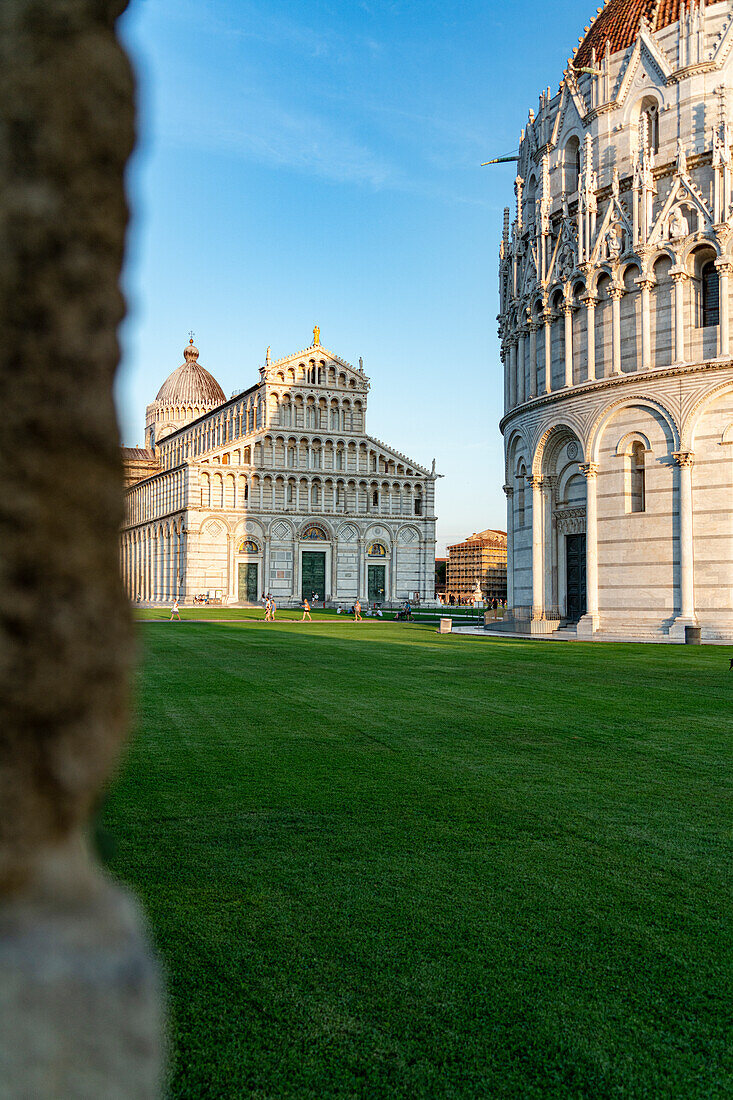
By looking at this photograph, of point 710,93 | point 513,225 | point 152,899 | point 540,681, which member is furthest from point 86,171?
point 513,225

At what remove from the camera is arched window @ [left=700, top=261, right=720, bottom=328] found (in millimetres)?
27859

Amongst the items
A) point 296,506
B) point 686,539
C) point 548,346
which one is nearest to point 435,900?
point 686,539

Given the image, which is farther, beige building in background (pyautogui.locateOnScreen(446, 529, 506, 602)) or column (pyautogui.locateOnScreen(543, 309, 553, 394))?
beige building in background (pyautogui.locateOnScreen(446, 529, 506, 602))

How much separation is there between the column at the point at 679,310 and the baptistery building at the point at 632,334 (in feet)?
0.16

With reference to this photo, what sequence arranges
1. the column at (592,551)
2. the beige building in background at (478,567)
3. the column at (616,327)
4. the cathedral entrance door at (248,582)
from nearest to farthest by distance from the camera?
1. the column at (616,327)
2. the column at (592,551)
3. the cathedral entrance door at (248,582)
4. the beige building in background at (478,567)

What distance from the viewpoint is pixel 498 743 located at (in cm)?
1016

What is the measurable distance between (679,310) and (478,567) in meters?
77.8

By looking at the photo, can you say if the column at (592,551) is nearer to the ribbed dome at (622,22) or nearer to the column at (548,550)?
the column at (548,550)

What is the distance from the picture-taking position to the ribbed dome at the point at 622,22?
3021 cm

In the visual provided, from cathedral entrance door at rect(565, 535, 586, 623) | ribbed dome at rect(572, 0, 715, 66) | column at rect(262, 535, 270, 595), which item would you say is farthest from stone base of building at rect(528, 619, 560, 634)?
column at rect(262, 535, 270, 595)

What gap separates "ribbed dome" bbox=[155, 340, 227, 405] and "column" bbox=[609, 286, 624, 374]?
85.2 m

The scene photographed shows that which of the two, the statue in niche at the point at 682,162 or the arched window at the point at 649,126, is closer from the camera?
the statue in niche at the point at 682,162

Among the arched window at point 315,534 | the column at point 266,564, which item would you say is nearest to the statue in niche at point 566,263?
the column at point 266,564

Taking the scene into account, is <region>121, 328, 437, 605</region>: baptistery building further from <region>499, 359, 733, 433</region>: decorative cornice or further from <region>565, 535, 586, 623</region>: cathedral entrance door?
<region>565, 535, 586, 623</region>: cathedral entrance door
